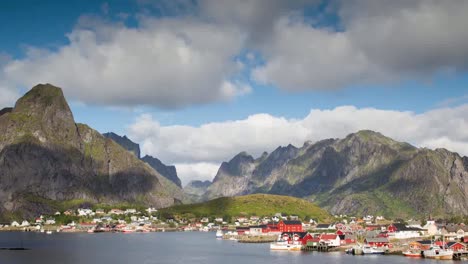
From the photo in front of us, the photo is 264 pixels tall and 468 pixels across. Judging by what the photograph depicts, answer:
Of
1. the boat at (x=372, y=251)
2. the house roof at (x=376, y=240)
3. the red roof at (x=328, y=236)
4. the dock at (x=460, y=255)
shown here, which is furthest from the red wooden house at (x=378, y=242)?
the dock at (x=460, y=255)

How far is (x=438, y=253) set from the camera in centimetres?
12569

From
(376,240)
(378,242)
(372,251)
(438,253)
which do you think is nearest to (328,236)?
(376,240)

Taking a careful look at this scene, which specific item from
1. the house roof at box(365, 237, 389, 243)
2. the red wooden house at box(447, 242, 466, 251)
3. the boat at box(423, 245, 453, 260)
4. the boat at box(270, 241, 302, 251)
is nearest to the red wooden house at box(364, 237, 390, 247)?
the house roof at box(365, 237, 389, 243)

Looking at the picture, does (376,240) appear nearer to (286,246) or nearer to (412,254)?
(412,254)

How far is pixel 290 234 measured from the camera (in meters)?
177

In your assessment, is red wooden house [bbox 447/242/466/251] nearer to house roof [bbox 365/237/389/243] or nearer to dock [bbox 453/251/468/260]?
dock [bbox 453/251/468/260]

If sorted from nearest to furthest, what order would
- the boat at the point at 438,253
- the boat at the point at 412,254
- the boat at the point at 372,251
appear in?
the boat at the point at 438,253 → the boat at the point at 412,254 → the boat at the point at 372,251

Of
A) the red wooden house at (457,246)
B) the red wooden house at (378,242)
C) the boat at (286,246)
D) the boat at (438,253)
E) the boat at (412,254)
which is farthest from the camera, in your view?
the boat at (286,246)

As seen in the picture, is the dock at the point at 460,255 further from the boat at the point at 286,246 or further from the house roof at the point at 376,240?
the boat at the point at 286,246

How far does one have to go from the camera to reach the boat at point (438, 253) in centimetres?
12325

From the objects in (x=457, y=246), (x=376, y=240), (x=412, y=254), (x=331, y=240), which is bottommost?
(x=412, y=254)

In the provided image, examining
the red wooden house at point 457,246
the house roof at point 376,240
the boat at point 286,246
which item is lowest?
the boat at point 286,246

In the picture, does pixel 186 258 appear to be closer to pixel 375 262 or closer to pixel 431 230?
pixel 375 262

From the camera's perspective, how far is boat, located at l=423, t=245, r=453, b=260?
12325 centimetres
